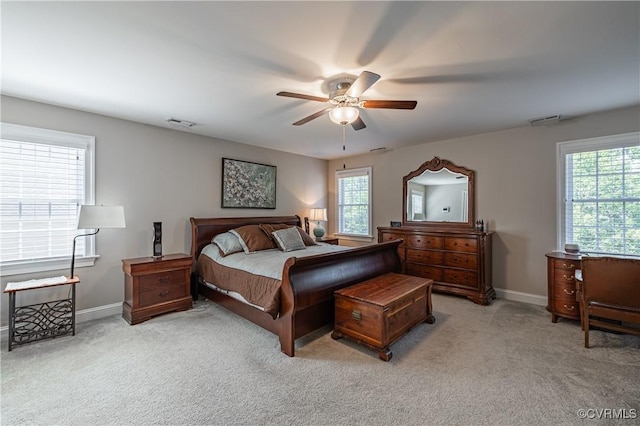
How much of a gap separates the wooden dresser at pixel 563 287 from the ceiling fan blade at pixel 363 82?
Result: 3101 millimetres

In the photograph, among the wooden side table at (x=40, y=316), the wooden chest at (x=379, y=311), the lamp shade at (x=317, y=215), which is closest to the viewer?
the wooden chest at (x=379, y=311)

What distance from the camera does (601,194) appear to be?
11.4ft

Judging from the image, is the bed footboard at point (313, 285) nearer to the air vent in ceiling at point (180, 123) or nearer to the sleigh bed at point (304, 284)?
the sleigh bed at point (304, 284)

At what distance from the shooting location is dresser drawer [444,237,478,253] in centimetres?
399

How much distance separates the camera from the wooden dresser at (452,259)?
3.96 metres

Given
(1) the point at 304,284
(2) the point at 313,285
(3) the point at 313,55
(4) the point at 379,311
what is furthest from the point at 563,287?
(3) the point at 313,55

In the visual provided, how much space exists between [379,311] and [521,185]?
3112mm

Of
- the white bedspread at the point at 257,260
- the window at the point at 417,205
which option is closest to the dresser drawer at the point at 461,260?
the window at the point at 417,205

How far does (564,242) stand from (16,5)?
5.62m

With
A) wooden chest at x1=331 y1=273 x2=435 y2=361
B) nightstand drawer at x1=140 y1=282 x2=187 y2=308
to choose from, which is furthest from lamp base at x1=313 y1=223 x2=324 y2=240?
nightstand drawer at x1=140 y1=282 x2=187 y2=308

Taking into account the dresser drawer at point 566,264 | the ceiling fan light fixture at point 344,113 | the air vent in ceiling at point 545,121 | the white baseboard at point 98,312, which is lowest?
the white baseboard at point 98,312

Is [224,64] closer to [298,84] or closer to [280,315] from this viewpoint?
[298,84]

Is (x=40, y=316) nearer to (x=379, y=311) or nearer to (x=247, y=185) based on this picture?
(x=247, y=185)

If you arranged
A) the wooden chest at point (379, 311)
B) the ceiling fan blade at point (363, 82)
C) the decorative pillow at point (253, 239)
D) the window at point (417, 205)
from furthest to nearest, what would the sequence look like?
1. the window at point (417, 205)
2. the decorative pillow at point (253, 239)
3. the wooden chest at point (379, 311)
4. the ceiling fan blade at point (363, 82)
